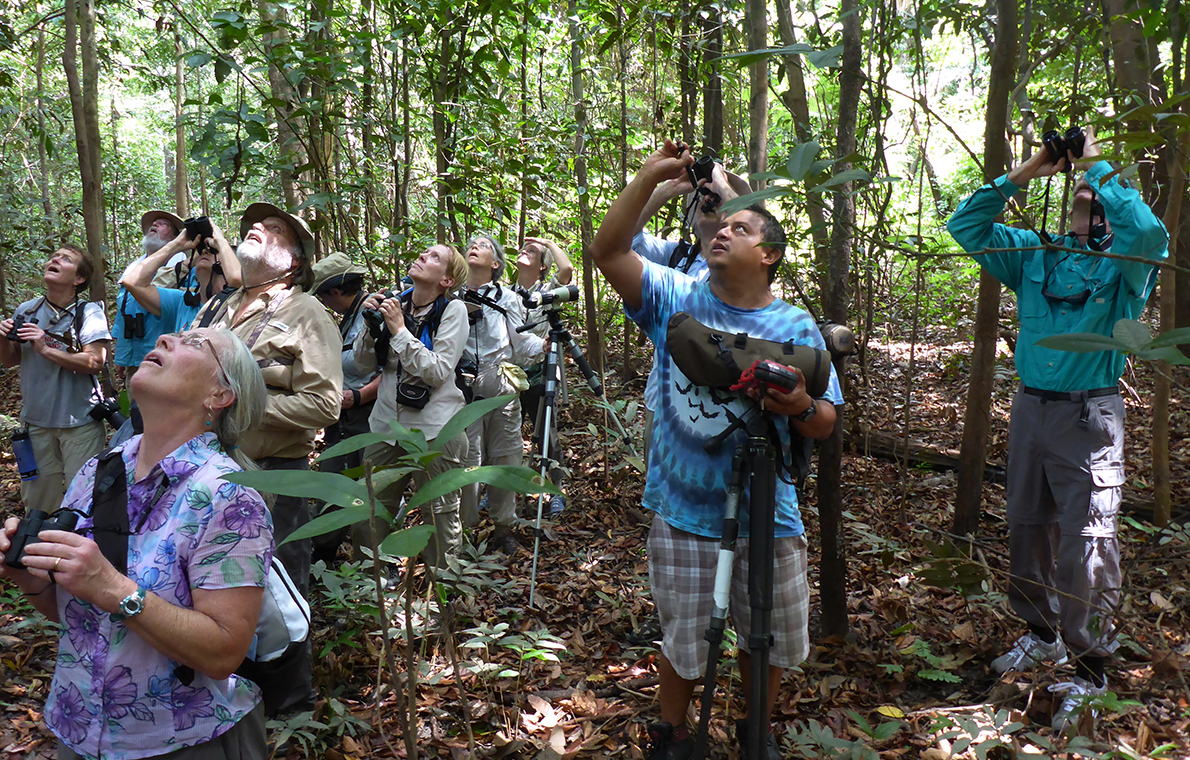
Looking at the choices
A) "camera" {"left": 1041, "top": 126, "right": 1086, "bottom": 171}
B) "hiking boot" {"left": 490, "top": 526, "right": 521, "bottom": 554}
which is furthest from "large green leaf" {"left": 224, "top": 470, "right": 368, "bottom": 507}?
"hiking boot" {"left": 490, "top": 526, "right": 521, "bottom": 554}

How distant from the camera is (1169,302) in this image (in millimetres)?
3592

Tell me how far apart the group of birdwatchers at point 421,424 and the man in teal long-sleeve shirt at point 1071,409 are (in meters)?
0.01

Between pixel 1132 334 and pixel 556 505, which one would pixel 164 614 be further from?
pixel 556 505

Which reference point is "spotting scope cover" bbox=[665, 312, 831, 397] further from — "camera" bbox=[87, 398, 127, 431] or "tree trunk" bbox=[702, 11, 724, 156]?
"tree trunk" bbox=[702, 11, 724, 156]

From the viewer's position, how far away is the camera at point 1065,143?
3016 millimetres

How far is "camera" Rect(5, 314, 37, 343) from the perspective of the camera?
4.74m

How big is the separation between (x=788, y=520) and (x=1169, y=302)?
239cm

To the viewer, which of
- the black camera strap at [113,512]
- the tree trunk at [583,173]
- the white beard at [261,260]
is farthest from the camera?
the tree trunk at [583,173]

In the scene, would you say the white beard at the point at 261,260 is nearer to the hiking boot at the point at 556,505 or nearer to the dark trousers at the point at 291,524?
the dark trousers at the point at 291,524

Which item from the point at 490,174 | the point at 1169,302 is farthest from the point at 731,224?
the point at 490,174

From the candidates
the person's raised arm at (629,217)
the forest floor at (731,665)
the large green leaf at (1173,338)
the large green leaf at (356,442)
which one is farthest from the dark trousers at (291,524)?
the large green leaf at (1173,338)

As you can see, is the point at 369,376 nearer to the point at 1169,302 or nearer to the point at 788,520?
the point at 788,520

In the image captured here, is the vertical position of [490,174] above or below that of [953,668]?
above

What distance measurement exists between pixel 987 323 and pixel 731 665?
220cm
